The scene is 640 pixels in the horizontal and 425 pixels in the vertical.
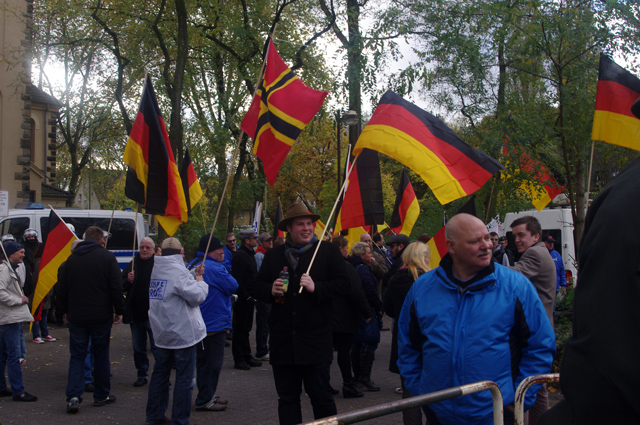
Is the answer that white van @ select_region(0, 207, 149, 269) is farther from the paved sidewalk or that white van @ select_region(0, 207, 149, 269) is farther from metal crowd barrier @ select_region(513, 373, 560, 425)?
metal crowd barrier @ select_region(513, 373, 560, 425)

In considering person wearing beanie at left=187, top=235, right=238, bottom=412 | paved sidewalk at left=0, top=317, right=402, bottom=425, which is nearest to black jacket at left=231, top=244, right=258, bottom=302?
paved sidewalk at left=0, top=317, right=402, bottom=425

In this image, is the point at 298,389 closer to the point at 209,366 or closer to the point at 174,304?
the point at 174,304

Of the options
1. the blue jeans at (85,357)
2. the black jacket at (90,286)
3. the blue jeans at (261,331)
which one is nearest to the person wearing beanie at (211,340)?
the black jacket at (90,286)

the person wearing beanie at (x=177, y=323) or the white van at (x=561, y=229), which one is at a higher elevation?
the white van at (x=561, y=229)

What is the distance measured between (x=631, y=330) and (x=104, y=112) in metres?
31.6

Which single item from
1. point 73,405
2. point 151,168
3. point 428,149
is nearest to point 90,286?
point 73,405

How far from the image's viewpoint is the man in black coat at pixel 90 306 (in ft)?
22.5

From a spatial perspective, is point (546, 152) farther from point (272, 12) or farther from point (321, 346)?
point (272, 12)

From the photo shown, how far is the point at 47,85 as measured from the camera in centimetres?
3588

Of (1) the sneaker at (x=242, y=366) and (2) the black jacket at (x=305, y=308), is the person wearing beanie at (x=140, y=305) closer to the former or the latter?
(1) the sneaker at (x=242, y=366)

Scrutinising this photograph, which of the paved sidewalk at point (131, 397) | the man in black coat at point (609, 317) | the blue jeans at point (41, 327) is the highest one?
the man in black coat at point (609, 317)

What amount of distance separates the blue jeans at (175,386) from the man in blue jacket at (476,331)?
3176 millimetres

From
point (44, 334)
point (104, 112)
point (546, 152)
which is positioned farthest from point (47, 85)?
point (546, 152)

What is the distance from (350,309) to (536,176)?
5.61m
